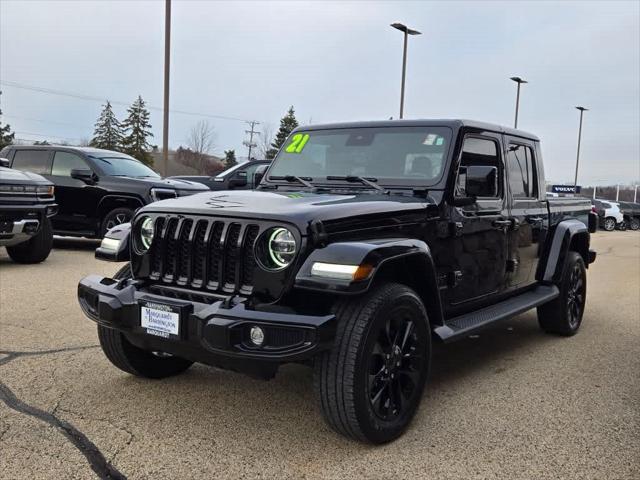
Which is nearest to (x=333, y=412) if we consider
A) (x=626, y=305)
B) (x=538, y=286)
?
(x=538, y=286)

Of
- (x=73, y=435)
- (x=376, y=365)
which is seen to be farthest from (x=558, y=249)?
(x=73, y=435)

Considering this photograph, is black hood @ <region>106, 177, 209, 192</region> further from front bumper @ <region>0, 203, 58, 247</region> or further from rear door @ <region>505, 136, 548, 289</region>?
rear door @ <region>505, 136, 548, 289</region>

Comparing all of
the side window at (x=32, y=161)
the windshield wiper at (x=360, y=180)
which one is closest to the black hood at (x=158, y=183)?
the side window at (x=32, y=161)

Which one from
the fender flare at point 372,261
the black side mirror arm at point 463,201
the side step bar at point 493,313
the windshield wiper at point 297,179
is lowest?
the side step bar at point 493,313

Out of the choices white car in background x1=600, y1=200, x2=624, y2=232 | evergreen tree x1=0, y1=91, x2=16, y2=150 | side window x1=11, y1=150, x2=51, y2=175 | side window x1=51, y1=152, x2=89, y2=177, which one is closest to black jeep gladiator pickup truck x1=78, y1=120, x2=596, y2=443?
side window x1=51, y1=152, x2=89, y2=177

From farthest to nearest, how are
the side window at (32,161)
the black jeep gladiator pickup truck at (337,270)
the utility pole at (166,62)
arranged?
the utility pole at (166,62)
the side window at (32,161)
the black jeep gladiator pickup truck at (337,270)

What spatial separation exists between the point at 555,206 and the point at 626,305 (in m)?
2.66

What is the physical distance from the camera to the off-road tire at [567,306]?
5.71 metres

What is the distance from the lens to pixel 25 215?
8.46 m

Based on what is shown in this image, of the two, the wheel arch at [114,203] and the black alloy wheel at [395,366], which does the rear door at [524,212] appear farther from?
the wheel arch at [114,203]

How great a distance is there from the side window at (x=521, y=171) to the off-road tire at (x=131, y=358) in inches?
116

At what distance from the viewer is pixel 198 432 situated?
339 cm

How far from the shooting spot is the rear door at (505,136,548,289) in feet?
16.2

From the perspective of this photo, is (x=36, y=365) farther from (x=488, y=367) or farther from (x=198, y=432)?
(x=488, y=367)
